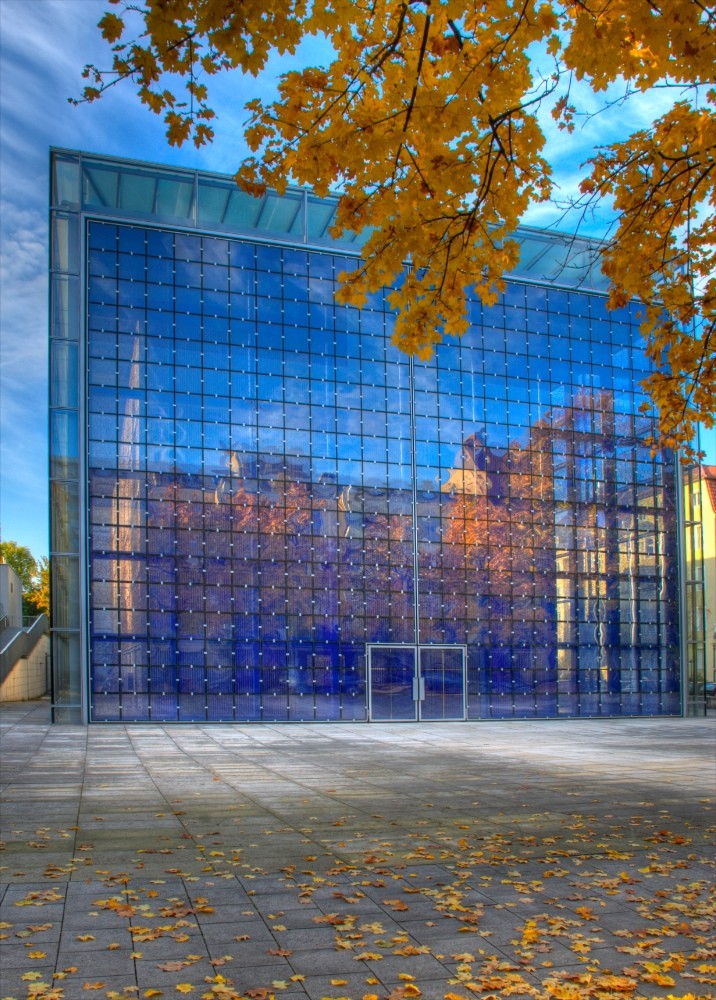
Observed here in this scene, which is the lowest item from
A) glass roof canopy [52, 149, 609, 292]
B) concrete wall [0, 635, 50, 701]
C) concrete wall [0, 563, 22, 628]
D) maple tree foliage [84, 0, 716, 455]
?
concrete wall [0, 635, 50, 701]

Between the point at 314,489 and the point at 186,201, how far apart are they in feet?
33.7

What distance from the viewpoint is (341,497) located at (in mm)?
30297

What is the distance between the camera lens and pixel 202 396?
95.8 feet

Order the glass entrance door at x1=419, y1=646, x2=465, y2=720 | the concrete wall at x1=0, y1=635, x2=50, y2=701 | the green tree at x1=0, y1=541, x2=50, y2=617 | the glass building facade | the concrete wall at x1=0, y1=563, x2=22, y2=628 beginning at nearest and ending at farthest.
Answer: the glass building facade < the glass entrance door at x1=419, y1=646, x2=465, y2=720 < the concrete wall at x1=0, y1=635, x2=50, y2=701 < the concrete wall at x1=0, y1=563, x2=22, y2=628 < the green tree at x1=0, y1=541, x2=50, y2=617

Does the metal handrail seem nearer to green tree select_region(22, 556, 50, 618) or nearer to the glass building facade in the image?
the glass building facade

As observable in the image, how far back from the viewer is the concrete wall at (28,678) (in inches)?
1438

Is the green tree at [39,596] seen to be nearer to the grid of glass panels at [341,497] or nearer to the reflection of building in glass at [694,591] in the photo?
the grid of glass panels at [341,497]

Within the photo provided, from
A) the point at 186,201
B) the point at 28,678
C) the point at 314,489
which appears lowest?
the point at 28,678

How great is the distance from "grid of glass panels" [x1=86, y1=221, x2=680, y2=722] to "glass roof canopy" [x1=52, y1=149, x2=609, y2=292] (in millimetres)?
617

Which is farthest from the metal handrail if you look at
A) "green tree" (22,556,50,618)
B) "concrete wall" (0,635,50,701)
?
"green tree" (22,556,50,618)

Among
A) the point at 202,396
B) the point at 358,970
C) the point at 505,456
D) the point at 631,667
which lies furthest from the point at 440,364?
the point at 358,970

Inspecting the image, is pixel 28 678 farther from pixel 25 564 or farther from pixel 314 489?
pixel 25 564

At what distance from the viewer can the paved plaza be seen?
5219 millimetres

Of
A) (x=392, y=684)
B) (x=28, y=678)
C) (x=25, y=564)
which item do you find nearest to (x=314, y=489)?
(x=392, y=684)
